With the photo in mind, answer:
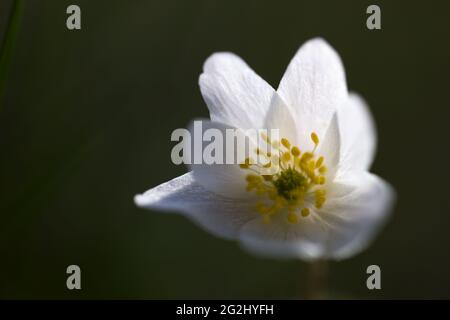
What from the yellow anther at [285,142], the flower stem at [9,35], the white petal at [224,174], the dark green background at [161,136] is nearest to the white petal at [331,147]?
the yellow anther at [285,142]

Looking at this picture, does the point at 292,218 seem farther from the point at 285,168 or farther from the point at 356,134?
the point at 356,134

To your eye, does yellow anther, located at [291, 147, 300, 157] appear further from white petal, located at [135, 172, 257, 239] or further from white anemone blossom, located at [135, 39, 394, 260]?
white petal, located at [135, 172, 257, 239]

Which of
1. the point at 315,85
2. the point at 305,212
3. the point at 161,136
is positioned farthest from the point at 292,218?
the point at 161,136

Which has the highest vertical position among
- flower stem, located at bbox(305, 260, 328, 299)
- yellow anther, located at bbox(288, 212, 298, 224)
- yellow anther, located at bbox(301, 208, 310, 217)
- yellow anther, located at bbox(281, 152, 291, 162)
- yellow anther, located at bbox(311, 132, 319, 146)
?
yellow anther, located at bbox(311, 132, 319, 146)

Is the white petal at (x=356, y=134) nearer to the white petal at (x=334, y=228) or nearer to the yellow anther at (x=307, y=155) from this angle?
the white petal at (x=334, y=228)

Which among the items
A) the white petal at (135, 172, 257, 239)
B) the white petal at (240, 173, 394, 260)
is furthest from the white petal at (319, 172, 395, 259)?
the white petal at (135, 172, 257, 239)

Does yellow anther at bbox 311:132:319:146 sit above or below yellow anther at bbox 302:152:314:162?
above

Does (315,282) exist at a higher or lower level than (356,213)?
lower

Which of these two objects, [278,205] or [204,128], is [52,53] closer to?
[204,128]
